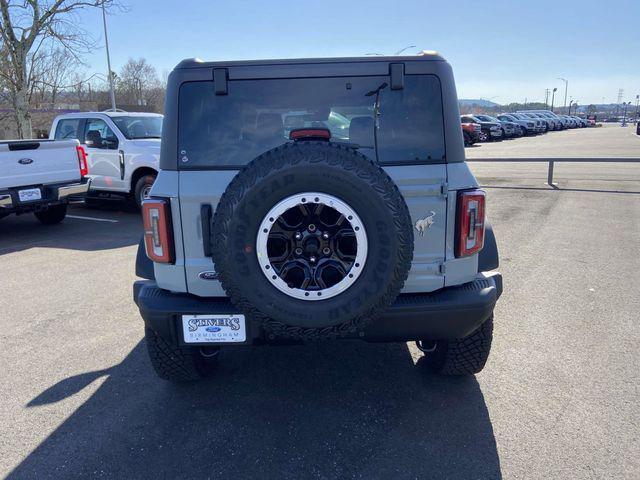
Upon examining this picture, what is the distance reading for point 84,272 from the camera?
6.06 metres

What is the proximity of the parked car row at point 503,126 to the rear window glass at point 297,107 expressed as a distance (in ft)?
81.0

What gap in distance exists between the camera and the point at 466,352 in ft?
10.4

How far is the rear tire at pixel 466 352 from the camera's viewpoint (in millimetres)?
3127

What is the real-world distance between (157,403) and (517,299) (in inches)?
134

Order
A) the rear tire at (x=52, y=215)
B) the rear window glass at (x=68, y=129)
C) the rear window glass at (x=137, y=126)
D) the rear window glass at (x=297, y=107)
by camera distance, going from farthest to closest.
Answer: the rear window glass at (x=68, y=129) < the rear window glass at (x=137, y=126) < the rear tire at (x=52, y=215) < the rear window glass at (x=297, y=107)

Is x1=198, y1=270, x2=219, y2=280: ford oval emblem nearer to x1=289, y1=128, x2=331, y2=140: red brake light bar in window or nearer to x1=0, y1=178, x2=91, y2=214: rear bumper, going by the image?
x1=289, y1=128, x2=331, y2=140: red brake light bar in window

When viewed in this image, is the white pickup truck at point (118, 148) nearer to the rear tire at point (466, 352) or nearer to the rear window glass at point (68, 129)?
the rear window glass at point (68, 129)

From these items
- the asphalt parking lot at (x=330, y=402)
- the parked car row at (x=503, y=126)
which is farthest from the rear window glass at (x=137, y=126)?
the parked car row at (x=503, y=126)

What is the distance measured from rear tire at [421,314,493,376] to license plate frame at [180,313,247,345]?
1.35 m

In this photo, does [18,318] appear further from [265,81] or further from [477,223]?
[477,223]

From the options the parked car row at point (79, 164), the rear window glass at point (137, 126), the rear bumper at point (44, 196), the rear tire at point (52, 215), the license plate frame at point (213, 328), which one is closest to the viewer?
the license plate frame at point (213, 328)

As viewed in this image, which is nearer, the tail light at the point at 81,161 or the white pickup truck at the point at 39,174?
the white pickup truck at the point at 39,174

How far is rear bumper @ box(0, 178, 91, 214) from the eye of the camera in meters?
7.38

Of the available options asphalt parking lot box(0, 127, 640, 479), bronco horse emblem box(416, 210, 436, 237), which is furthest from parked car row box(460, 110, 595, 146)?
bronco horse emblem box(416, 210, 436, 237)
